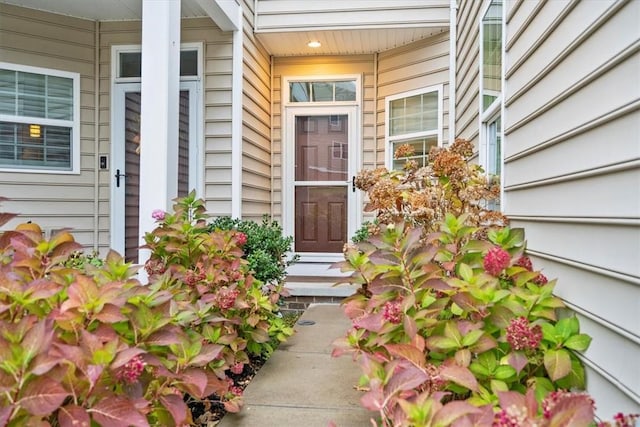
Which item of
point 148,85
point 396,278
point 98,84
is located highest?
point 98,84

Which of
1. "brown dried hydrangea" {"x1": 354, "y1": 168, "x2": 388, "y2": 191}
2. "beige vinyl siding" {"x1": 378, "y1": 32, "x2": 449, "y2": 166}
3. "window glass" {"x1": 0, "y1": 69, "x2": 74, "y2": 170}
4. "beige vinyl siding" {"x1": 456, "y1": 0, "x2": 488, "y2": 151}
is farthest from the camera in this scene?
"beige vinyl siding" {"x1": 378, "y1": 32, "x2": 449, "y2": 166}

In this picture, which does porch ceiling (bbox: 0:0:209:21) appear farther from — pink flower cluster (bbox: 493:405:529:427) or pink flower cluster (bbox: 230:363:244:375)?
pink flower cluster (bbox: 493:405:529:427)

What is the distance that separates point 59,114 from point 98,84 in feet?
1.65

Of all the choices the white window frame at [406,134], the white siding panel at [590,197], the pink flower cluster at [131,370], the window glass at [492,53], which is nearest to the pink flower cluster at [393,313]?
the white siding panel at [590,197]

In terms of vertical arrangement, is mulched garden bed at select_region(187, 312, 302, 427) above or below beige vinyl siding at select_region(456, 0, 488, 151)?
below

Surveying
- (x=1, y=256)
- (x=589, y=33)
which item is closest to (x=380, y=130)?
(x=589, y=33)

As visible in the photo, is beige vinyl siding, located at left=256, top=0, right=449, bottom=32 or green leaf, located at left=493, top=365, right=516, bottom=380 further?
beige vinyl siding, located at left=256, top=0, right=449, bottom=32

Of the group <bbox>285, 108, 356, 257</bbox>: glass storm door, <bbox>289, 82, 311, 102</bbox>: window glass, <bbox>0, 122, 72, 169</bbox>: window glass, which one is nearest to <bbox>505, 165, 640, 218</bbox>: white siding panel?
<bbox>285, 108, 356, 257</bbox>: glass storm door

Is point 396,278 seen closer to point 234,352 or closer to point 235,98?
point 234,352

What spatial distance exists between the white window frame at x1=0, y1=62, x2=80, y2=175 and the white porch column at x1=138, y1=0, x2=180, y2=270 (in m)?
1.79

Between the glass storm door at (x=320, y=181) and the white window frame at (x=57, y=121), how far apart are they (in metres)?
2.39

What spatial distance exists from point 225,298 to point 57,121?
132 inches

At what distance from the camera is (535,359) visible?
4.95 ft

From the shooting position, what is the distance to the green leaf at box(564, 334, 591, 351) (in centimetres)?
145
